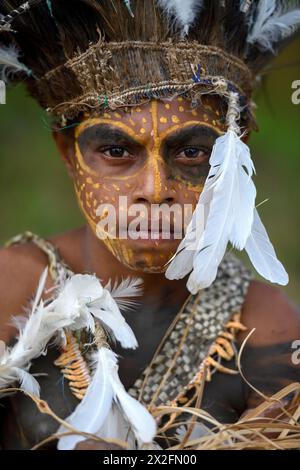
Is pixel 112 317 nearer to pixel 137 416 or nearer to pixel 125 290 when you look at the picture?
pixel 125 290

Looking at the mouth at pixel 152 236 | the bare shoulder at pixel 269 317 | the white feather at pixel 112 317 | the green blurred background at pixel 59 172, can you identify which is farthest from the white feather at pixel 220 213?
the green blurred background at pixel 59 172

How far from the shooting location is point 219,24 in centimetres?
272

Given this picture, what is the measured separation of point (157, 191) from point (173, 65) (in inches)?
16.9

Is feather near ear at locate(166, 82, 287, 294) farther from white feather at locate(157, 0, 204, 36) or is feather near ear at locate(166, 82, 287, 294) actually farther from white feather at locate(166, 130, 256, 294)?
white feather at locate(157, 0, 204, 36)

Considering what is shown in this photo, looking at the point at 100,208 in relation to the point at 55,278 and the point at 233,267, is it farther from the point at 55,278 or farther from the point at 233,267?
the point at 233,267

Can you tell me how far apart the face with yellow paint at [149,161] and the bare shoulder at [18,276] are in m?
0.34

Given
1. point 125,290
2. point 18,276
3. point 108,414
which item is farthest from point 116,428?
point 18,276

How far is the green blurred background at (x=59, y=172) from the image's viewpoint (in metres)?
6.66

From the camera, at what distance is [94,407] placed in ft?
7.65

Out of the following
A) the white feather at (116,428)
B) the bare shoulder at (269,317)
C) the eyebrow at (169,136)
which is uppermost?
the eyebrow at (169,136)

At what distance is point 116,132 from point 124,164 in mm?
112

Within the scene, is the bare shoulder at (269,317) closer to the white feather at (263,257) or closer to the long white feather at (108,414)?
the white feather at (263,257)

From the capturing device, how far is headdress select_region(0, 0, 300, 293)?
8.22ft

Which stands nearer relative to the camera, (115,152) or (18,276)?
(115,152)
